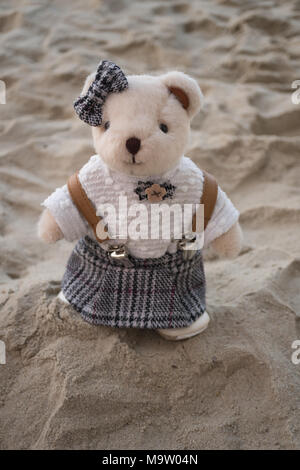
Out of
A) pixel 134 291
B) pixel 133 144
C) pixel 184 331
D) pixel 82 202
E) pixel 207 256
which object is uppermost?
pixel 133 144

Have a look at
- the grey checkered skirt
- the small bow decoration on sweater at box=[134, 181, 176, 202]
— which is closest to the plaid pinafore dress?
the grey checkered skirt

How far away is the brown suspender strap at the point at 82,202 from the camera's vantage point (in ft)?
3.73

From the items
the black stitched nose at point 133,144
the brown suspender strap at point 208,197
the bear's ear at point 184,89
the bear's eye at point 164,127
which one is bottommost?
the brown suspender strap at point 208,197

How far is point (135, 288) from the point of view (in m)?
1.19

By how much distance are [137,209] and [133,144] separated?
0.17 m

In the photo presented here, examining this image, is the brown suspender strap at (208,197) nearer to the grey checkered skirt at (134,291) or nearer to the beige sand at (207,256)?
the grey checkered skirt at (134,291)

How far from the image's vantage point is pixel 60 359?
3.84 feet

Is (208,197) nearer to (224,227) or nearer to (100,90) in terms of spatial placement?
(224,227)

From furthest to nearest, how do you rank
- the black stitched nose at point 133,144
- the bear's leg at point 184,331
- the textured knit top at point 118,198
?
1. the bear's leg at point 184,331
2. the textured knit top at point 118,198
3. the black stitched nose at point 133,144

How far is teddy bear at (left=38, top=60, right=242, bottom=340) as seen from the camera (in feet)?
3.42

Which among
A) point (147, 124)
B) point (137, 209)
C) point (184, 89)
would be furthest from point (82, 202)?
point (184, 89)

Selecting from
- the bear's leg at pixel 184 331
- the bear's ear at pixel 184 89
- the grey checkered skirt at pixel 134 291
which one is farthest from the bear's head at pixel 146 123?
the bear's leg at pixel 184 331

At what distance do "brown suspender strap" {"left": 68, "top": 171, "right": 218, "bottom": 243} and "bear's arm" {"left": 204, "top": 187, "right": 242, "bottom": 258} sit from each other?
0.02 m

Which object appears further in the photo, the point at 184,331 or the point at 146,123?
the point at 184,331
